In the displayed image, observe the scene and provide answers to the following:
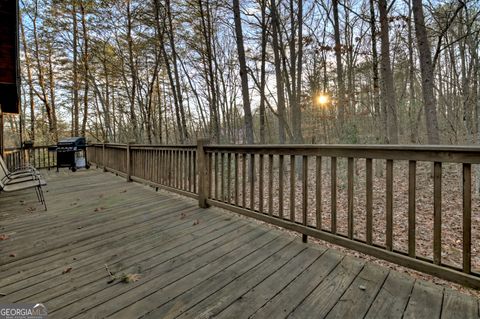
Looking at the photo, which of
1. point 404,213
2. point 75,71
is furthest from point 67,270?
point 75,71

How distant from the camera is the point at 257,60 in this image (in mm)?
8969

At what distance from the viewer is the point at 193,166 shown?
3.52 meters

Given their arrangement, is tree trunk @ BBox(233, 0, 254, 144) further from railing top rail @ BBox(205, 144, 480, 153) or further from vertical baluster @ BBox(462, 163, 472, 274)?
vertical baluster @ BBox(462, 163, 472, 274)

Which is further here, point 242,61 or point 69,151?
point 69,151

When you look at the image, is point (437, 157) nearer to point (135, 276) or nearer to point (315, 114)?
point (135, 276)

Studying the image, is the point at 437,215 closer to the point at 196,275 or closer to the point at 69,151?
the point at 196,275

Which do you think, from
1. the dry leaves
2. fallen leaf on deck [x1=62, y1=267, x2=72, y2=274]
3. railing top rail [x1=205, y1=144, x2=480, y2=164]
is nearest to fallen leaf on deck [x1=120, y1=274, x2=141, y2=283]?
the dry leaves

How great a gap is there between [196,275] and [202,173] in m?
1.66

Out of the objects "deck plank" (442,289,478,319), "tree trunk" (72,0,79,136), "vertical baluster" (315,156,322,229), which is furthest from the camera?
"tree trunk" (72,0,79,136)

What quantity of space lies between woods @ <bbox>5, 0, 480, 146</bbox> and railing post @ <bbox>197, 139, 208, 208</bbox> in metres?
3.79

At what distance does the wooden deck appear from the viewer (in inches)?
54.7

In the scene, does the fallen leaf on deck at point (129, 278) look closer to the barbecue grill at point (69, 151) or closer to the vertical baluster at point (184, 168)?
the vertical baluster at point (184, 168)

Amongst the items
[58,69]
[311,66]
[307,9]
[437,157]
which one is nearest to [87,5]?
[58,69]

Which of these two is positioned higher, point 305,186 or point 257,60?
point 257,60
